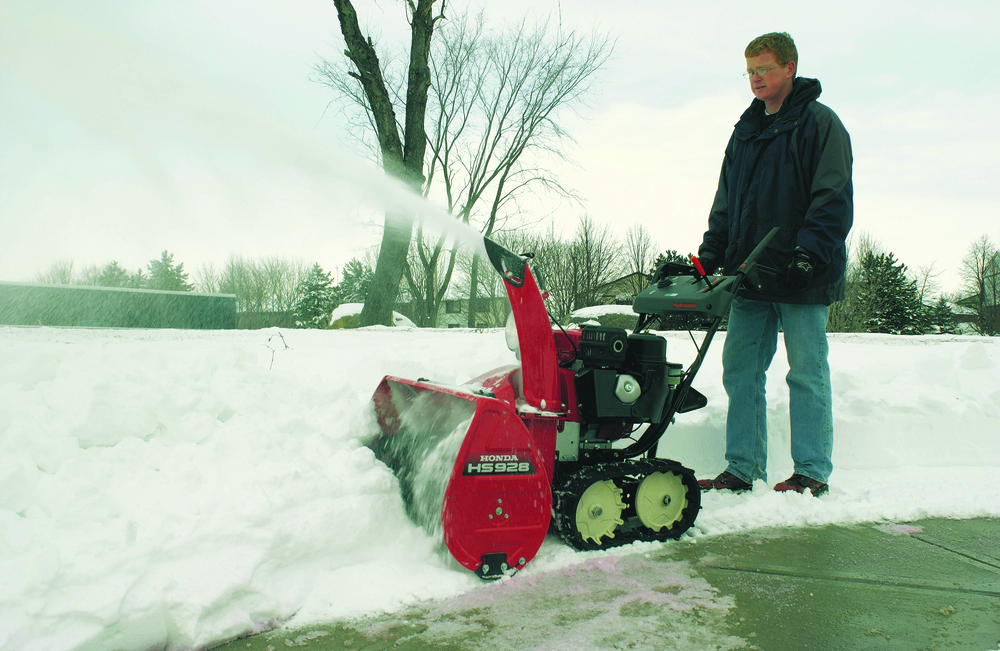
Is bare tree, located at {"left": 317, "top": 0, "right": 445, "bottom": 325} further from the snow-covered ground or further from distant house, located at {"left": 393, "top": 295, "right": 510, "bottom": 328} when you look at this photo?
distant house, located at {"left": 393, "top": 295, "right": 510, "bottom": 328}

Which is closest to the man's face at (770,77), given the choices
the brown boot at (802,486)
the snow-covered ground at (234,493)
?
the snow-covered ground at (234,493)

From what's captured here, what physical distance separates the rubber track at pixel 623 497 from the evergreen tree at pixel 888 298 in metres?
23.2

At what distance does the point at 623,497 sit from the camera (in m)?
2.58

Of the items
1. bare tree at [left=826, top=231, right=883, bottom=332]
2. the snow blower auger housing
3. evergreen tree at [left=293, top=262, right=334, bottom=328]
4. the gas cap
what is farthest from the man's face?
evergreen tree at [left=293, top=262, right=334, bottom=328]

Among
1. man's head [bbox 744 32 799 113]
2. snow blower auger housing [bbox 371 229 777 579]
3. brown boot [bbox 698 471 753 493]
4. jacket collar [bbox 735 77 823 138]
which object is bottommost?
brown boot [bbox 698 471 753 493]

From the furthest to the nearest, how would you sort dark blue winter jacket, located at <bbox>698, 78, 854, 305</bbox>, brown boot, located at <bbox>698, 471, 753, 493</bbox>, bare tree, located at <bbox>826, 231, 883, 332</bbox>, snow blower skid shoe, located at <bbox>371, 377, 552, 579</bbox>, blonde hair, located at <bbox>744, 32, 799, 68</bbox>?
bare tree, located at <bbox>826, 231, 883, 332</bbox>
brown boot, located at <bbox>698, 471, 753, 493</bbox>
blonde hair, located at <bbox>744, 32, 799, 68</bbox>
dark blue winter jacket, located at <bbox>698, 78, 854, 305</bbox>
snow blower skid shoe, located at <bbox>371, 377, 552, 579</bbox>

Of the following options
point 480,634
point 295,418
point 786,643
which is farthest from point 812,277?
point 295,418

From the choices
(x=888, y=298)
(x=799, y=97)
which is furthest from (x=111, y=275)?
(x=888, y=298)

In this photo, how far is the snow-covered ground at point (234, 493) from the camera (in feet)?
5.76

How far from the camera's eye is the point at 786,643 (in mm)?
1745

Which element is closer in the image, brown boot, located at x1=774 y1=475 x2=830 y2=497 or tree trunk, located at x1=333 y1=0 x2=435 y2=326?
brown boot, located at x1=774 y1=475 x2=830 y2=497

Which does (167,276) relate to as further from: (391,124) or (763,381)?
(763,381)

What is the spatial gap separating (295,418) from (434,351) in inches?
87.7

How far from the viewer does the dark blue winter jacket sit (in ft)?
9.73
